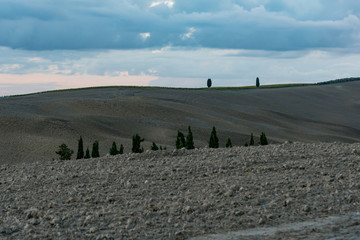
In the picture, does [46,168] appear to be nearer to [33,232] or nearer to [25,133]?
[33,232]

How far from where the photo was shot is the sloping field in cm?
5019

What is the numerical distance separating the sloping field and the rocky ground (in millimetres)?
26958

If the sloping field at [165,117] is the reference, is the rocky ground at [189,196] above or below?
above

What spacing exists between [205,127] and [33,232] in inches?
2072

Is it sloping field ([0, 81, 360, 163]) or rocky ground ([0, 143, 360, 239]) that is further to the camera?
sloping field ([0, 81, 360, 163])

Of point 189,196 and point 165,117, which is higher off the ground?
point 189,196

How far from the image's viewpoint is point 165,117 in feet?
219

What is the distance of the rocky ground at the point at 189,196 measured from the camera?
10.0m

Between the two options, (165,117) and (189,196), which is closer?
(189,196)

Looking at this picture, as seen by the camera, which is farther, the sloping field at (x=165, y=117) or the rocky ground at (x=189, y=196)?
the sloping field at (x=165, y=117)

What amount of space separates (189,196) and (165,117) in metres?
54.6

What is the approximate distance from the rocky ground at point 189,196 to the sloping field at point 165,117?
2696 centimetres

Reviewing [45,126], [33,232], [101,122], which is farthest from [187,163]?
[101,122]

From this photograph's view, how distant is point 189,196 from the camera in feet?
40.2
